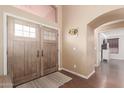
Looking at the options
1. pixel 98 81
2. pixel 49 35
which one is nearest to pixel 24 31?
pixel 49 35

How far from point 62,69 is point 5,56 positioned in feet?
9.22

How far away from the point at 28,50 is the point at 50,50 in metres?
1.15

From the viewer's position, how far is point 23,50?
10.3 feet

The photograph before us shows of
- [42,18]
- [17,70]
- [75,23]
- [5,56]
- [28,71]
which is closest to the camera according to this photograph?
[5,56]

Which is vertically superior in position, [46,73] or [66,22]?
[66,22]

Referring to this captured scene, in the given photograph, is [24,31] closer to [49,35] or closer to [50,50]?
[49,35]

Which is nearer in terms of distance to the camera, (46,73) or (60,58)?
(46,73)

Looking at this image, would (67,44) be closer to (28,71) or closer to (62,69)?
(62,69)

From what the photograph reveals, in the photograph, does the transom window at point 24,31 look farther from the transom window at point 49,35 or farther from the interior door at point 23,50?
the transom window at point 49,35


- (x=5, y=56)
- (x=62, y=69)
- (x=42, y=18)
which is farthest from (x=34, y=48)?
(x=62, y=69)

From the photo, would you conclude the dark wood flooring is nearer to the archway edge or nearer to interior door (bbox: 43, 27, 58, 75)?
interior door (bbox: 43, 27, 58, 75)

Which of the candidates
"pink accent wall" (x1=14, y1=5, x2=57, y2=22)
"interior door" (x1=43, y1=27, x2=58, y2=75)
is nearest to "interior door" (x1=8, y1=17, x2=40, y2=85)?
"interior door" (x1=43, y1=27, x2=58, y2=75)

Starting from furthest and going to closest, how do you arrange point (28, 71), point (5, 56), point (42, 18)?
point (42, 18)
point (28, 71)
point (5, 56)
